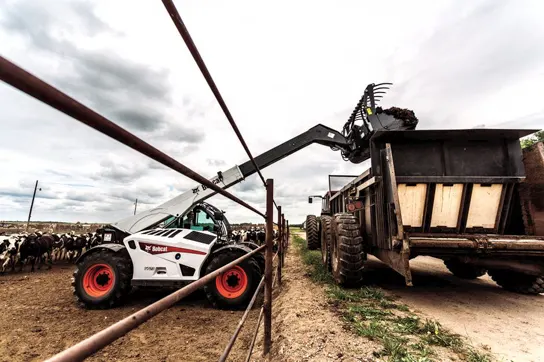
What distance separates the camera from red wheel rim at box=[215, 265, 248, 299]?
5191 millimetres

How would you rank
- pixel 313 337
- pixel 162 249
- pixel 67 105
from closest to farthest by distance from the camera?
pixel 67 105 < pixel 313 337 < pixel 162 249

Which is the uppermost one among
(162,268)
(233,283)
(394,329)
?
(162,268)

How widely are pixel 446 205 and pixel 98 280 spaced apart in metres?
6.48

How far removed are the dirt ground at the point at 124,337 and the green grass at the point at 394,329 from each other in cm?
154

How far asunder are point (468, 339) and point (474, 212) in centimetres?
233

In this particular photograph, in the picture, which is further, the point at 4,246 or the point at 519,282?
the point at 4,246

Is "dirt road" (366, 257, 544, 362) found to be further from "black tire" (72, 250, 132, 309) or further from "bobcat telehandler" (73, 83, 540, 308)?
"black tire" (72, 250, 132, 309)

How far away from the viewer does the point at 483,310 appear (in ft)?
13.8

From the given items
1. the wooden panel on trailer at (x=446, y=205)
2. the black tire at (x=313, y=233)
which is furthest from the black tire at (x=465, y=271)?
the black tire at (x=313, y=233)

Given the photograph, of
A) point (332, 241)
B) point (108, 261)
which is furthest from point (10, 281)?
point (332, 241)

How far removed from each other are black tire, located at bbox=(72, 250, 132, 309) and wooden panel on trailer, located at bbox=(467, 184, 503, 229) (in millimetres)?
6197

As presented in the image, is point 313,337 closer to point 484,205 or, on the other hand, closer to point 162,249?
point 162,249

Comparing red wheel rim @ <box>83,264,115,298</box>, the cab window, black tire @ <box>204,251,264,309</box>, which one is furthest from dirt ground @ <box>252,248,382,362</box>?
the cab window

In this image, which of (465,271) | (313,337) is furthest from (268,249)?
(465,271)
